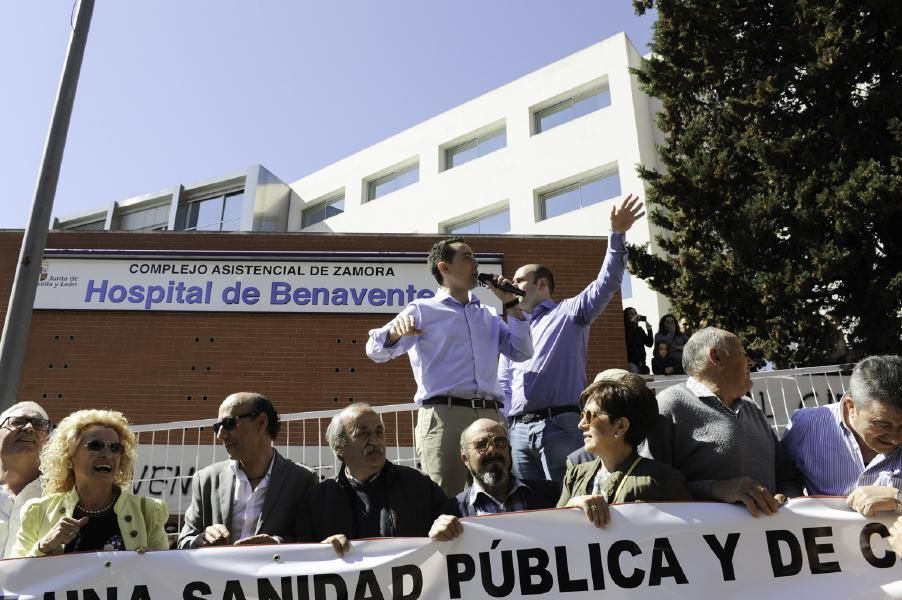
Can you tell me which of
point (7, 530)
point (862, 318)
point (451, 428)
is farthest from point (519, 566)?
point (862, 318)

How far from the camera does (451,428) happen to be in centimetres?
446

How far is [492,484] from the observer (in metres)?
3.76

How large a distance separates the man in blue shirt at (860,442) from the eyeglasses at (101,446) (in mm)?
3172

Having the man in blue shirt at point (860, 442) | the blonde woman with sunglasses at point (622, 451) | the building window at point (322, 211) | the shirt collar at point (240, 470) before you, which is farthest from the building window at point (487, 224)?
the blonde woman with sunglasses at point (622, 451)

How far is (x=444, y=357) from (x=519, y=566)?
1.73m

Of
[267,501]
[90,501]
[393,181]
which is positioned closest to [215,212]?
[393,181]

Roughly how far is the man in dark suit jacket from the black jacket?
0.17m

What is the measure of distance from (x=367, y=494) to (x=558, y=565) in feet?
3.50

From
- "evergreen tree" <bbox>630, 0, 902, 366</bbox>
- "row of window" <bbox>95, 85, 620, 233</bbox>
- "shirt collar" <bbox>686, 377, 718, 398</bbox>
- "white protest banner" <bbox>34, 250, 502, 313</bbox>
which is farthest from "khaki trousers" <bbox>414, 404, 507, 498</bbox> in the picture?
"row of window" <bbox>95, 85, 620, 233</bbox>

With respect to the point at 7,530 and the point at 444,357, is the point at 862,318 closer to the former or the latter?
the point at 444,357

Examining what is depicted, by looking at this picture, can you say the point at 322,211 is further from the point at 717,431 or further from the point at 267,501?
the point at 717,431

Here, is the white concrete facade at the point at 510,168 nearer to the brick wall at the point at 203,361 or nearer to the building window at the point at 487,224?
the building window at the point at 487,224

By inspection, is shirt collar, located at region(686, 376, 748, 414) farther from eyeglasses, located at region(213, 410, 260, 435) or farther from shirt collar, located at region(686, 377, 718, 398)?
eyeglasses, located at region(213, 410, 260, 435)

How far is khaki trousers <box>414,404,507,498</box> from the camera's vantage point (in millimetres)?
4336
